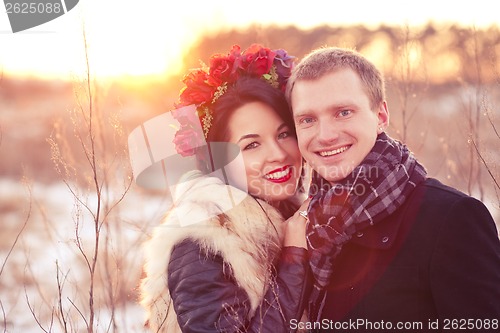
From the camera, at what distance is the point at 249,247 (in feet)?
9.70

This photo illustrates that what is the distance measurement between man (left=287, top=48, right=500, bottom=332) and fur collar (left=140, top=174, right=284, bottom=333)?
0.24 m

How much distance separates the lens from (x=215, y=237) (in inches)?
116

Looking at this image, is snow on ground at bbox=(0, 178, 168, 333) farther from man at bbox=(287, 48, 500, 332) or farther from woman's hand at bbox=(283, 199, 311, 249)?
man at bbox=(287, 48, 500, 332)

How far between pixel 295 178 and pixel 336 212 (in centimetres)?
58

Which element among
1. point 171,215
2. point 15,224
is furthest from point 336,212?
point 15,224

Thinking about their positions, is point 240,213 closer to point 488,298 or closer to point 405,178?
point 405,178

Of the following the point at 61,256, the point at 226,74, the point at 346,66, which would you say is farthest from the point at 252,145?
the point at 61,256

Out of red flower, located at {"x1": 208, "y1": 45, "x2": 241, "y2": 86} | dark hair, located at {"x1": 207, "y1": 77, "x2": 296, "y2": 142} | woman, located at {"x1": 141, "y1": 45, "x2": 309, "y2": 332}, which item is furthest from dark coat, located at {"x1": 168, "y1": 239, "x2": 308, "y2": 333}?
red flower, located at {"x1": 208, "y1": 45, "x2": 241, "y2": 86}

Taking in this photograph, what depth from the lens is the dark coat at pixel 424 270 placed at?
2406 millimetres

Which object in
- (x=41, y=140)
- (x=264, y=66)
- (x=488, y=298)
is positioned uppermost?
(x=264, y=66)

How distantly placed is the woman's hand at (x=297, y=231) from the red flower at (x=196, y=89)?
77 cm

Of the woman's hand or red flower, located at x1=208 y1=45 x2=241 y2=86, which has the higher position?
red flower, located at x1=208 y1=45 x2=241 y2=86

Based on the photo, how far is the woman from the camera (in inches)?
110

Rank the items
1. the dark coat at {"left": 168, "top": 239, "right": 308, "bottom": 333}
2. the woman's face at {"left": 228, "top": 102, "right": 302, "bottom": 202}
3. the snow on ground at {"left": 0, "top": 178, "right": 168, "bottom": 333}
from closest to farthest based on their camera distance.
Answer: the dark coat at {"left": 168, "top": 239, "right": 308, "bottom": 333} < the woman's face at {"left": 228, "top": 102, "right": 302, "bottom": 202} < the snow on ground at {"left": 0, "top": 178, "right": 168, "bottom": 333}
